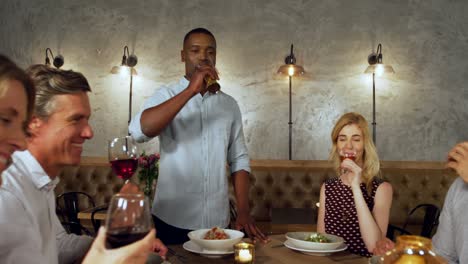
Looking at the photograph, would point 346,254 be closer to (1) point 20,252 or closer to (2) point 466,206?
(2) point 466,206

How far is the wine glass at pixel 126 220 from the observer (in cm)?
76

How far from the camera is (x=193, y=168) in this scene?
213 cm

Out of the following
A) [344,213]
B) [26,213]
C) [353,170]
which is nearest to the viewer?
[26,213]

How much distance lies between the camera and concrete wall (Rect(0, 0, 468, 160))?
18.8 ft

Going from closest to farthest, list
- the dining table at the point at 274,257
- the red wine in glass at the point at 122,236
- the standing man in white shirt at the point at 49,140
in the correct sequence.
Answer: the red wine in glass at the point at 122,236
the standing man in white shirt at the point at 49,140
the dining table at the point at 274,257

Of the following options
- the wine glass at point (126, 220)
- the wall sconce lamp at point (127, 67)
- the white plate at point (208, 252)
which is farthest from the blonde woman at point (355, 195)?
the wall sconce lamp at point (127, 67)

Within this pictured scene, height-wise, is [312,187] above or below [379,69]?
below

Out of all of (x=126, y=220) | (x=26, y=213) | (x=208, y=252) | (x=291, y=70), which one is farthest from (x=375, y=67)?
(x=126, y=220)

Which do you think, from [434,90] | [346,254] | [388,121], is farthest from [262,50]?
[346,254]

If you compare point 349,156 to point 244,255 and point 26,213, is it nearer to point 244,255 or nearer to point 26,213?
point 244,255

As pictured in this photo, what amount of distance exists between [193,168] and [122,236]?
1.36 metres

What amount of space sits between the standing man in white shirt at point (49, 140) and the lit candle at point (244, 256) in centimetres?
59

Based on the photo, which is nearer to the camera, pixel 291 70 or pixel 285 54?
pixel 291 70

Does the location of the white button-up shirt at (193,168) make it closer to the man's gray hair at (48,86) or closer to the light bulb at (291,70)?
the man's gray hair at (48,86)
